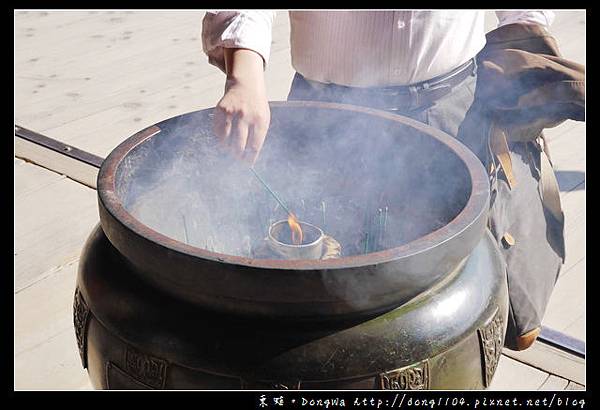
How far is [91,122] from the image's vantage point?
327 centimetres

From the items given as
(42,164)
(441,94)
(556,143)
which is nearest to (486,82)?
(441,94)

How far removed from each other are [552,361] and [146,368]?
125 cm

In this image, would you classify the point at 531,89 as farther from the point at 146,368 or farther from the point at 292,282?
the point at 146,368

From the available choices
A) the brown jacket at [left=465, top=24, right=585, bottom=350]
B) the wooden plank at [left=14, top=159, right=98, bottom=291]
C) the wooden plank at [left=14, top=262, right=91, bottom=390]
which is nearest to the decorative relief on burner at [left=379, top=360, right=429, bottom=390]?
the brown jacket at [left=465, top=24, right=585, bottom=350]

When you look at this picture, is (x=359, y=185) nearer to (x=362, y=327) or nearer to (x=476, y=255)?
(x=476, y=255)

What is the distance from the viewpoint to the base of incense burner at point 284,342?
3.81 feet

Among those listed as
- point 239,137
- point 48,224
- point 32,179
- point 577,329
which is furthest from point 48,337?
point 577,329

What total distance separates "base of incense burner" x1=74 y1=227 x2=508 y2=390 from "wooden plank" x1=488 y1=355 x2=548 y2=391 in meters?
0.66

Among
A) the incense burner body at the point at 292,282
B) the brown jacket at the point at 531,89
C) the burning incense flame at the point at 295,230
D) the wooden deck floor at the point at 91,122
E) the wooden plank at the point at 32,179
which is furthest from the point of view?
the wooden plank at the point at 32,179

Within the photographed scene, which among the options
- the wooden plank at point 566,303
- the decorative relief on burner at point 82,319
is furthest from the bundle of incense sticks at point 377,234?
the wooden plank at point 566,303

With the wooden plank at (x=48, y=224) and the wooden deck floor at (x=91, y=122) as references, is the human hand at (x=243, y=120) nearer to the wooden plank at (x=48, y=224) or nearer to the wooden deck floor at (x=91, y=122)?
the wooden deck floor at (x=91, y=122)

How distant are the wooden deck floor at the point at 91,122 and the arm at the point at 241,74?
2.99ft

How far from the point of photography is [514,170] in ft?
6.15

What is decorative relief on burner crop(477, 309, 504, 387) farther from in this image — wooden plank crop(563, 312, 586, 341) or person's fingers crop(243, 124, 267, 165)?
wooden plank crop(563, 312, 586, 341)
